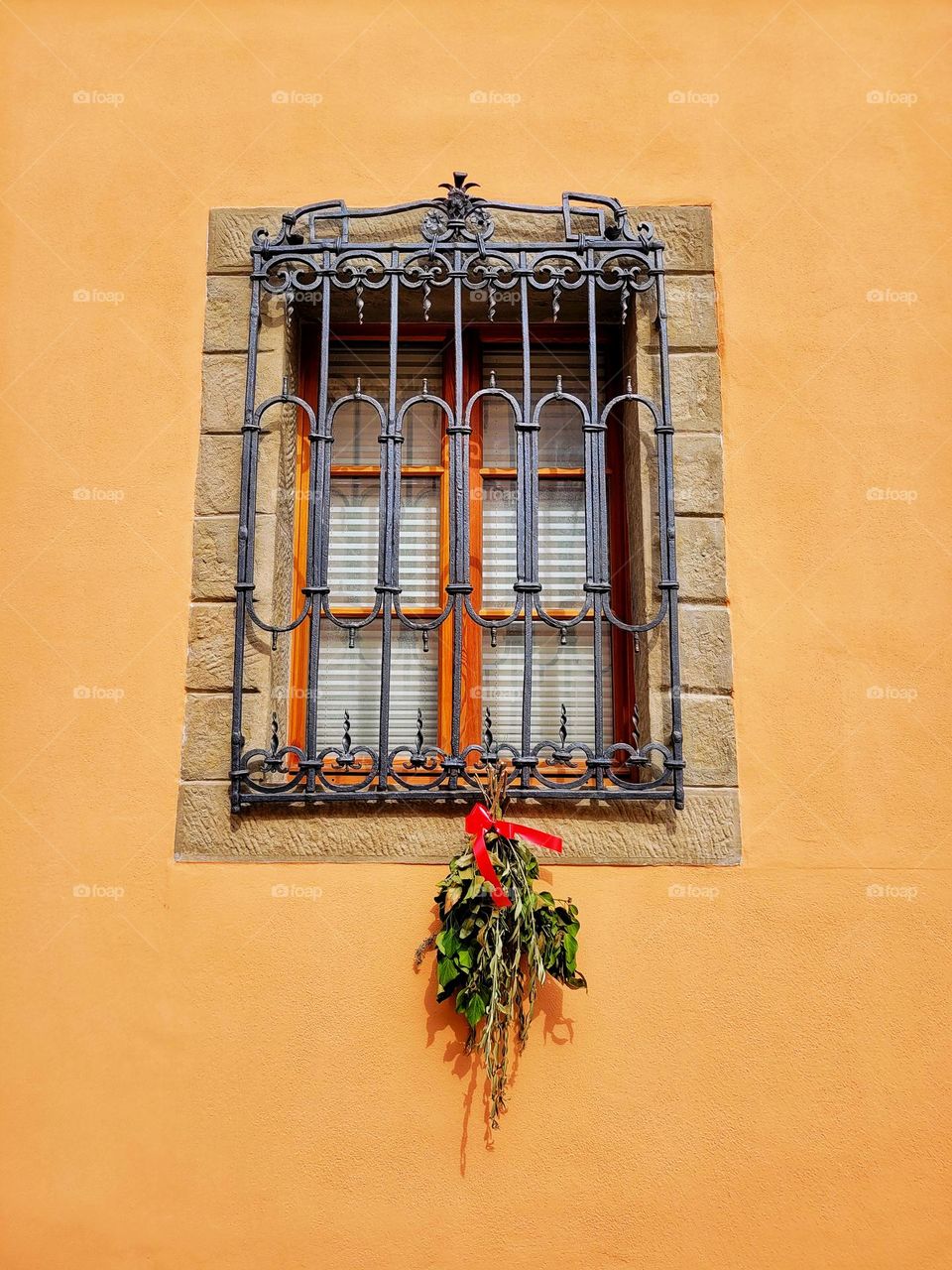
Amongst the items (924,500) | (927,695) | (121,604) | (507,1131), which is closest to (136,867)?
(121,604)

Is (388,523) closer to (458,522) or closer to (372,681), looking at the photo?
(458,522)

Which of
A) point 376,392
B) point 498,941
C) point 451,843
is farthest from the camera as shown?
point 376,392

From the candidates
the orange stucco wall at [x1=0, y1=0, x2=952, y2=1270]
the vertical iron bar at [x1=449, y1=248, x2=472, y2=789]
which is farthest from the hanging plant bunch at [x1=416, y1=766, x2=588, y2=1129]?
the vertical iron bar at [x1=449, y1=248, x2=472, y2=789]

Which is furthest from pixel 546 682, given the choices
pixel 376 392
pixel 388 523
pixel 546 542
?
pixel 376 392

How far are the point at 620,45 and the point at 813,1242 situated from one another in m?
3.36

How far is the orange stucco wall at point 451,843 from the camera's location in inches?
100

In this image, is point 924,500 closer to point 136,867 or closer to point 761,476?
point 761,476

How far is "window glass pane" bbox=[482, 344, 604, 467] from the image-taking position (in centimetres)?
319

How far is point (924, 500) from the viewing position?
289 cm

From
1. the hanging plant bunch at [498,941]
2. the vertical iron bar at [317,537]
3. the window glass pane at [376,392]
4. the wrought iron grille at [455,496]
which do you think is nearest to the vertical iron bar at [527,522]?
the wrought iron grille at [455,496]

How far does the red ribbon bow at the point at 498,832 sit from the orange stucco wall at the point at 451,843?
19 centimetres

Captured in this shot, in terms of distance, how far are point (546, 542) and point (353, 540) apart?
0.59m

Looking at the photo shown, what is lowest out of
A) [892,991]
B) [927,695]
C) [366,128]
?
[892,991]

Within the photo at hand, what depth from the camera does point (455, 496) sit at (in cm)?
288
